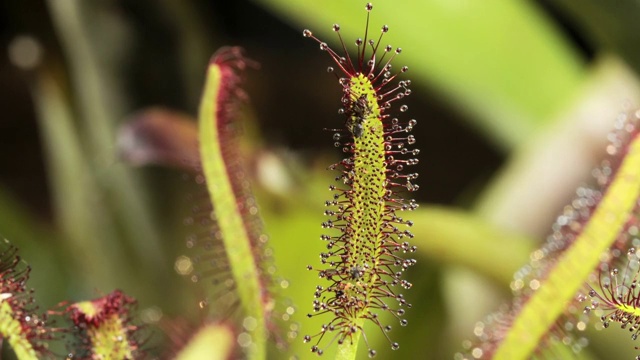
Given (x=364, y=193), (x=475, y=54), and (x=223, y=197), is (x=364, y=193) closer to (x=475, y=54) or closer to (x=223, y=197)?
(x=223, y=197)

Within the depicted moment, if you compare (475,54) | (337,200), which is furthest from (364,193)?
(475,54)

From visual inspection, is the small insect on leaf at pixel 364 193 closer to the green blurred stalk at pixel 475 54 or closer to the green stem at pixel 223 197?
the green stem at pixel 223 197

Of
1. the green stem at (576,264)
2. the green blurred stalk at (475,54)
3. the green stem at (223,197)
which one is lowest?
the green stem at (576,264)

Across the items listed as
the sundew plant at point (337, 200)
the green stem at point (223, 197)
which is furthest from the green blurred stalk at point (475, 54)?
the green stem at point (223, 197)

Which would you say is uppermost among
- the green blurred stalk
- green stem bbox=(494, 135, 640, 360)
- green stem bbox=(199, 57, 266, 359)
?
the green blurred stalk

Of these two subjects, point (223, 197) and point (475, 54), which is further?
point (475, 54)

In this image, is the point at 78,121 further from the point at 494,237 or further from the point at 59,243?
the point at 494,237

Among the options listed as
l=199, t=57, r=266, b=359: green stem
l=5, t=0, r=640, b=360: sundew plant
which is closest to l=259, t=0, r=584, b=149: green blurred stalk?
l=5, t=0, r=640, b=360: sundew plant

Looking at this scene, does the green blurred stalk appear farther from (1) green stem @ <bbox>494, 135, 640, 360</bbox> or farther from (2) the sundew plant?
(1) green stem @ <bbox>494, 135, 640, 360</bbox>

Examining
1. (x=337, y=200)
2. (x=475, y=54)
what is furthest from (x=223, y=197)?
(x=475, y=54)

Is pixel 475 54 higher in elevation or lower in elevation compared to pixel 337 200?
higher
